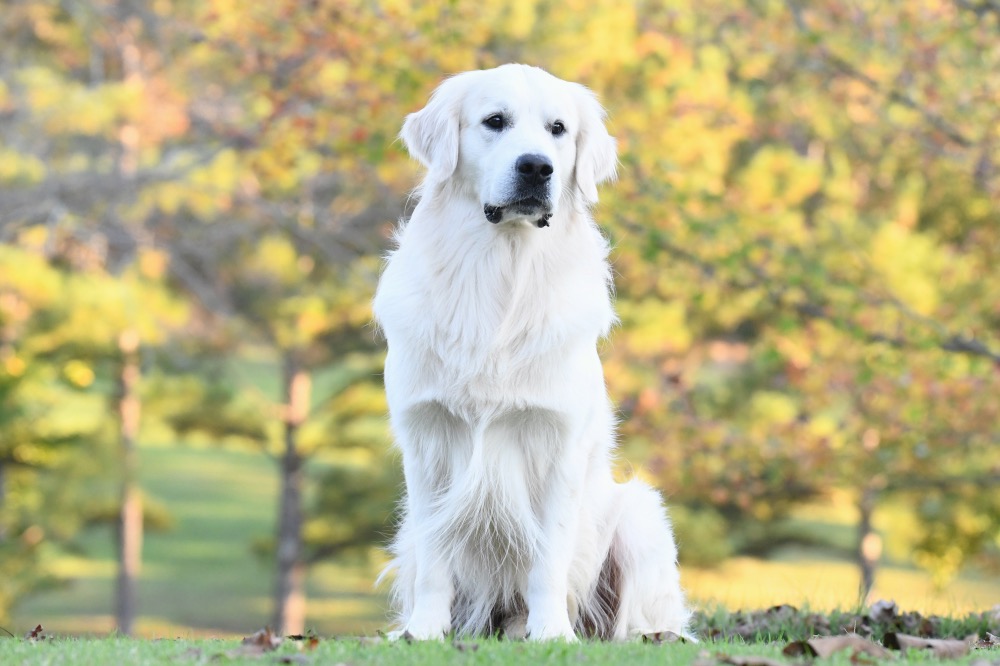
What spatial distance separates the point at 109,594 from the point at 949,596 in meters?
19.5

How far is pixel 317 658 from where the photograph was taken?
361cm

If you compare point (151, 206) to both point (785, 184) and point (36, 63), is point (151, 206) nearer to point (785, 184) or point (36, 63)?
point (36, 63)

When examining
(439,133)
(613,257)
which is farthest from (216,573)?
(439,133)

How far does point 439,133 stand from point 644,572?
6.03 ft

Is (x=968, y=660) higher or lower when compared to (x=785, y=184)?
lower

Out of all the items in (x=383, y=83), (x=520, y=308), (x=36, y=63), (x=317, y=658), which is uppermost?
(x=36, y=63)

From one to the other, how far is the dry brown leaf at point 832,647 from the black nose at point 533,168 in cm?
175

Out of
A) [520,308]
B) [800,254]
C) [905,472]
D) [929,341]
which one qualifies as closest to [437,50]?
[800,254]

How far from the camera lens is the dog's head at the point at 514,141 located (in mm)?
4363

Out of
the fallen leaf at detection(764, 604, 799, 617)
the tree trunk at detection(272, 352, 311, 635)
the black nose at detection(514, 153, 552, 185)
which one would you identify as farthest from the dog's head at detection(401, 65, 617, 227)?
the tree trunk at detection(272, 352, 311, 635)

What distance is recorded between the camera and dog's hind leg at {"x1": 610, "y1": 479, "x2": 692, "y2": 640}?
4.78 meters

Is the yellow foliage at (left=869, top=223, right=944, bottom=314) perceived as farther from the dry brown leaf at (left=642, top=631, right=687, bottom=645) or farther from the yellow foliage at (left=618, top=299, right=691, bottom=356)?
the dry brown leaf at (left=642, top=631, right=687, bottom=645)

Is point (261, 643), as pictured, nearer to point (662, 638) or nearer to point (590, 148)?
point (662, 638)

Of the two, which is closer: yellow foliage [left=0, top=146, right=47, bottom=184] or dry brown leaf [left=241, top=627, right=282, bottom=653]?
dry brown leaf [left=241, top=627, right=282, bottom=653]
